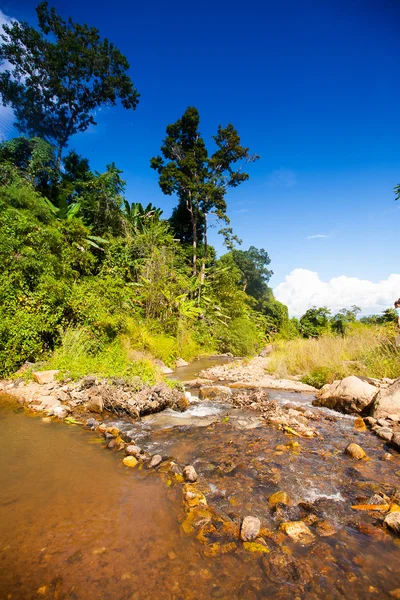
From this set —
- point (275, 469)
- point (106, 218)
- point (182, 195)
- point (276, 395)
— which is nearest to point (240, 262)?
point (182, 195)

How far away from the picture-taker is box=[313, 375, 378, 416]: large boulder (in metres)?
5.40

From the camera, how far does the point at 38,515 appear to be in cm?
226

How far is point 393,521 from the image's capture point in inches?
88.4

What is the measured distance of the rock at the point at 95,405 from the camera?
4.79 metres

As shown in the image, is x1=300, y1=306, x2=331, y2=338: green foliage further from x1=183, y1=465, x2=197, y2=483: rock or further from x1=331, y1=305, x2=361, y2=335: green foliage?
x1=183, y1=465, x2=197, y2=483: rock

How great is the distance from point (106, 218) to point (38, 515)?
15337 millimetres

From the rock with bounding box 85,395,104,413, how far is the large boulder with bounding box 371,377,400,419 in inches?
198

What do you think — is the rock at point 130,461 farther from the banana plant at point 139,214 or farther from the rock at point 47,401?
the banana plant at point 139,214

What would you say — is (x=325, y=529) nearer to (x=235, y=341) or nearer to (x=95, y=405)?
(x=95, y=405)

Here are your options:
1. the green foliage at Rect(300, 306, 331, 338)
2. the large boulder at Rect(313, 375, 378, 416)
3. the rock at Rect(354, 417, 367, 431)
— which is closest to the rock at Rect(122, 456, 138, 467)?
the rock at Rect(354, 417, 367, 431)

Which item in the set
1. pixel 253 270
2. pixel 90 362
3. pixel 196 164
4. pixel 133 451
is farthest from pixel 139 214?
pixel 253 270

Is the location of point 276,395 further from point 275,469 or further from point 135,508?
point 135,508

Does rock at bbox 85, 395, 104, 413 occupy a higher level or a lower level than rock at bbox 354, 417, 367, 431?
lower

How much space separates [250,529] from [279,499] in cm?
59
